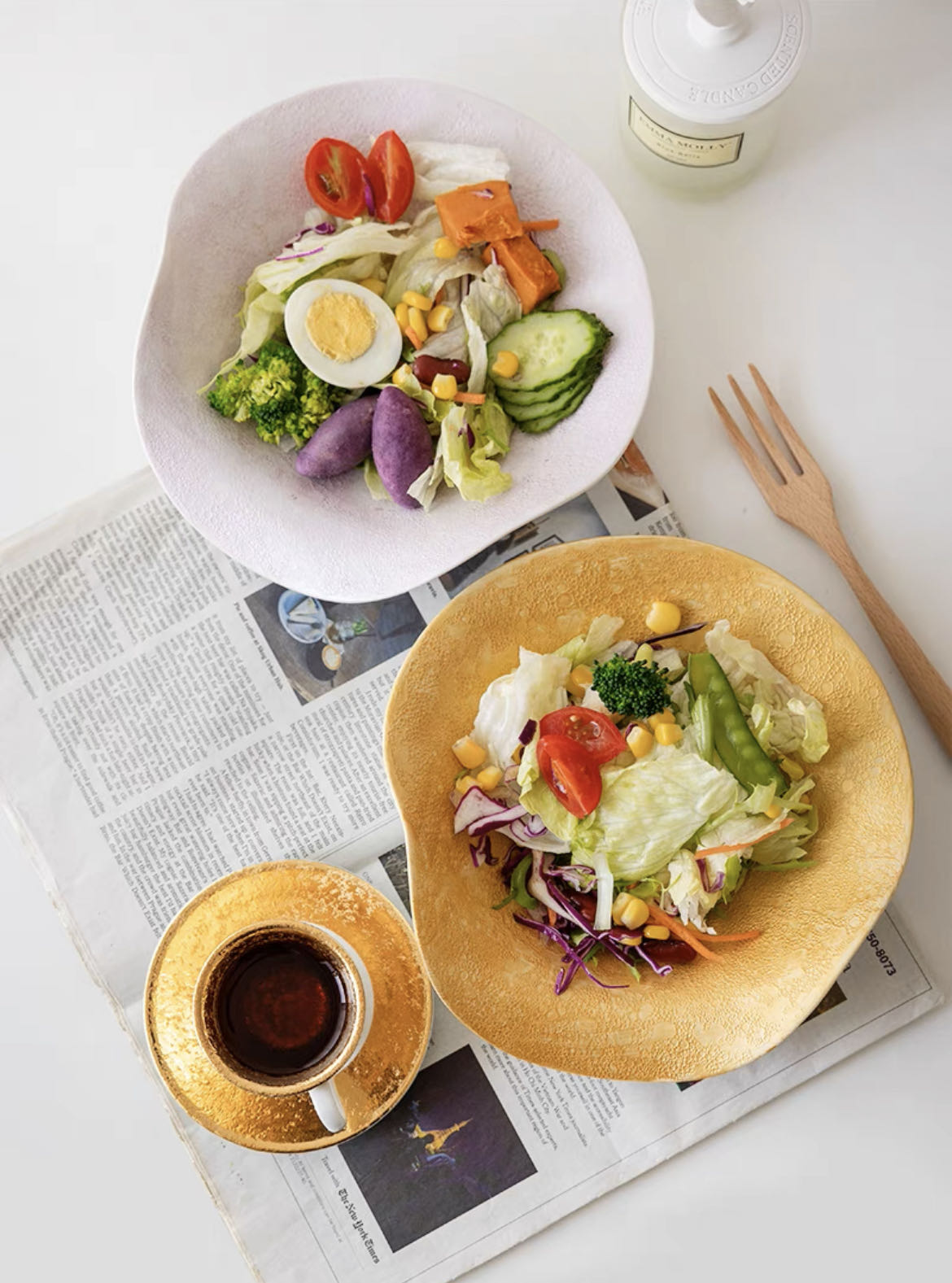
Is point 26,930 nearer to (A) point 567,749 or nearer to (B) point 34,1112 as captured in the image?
(B) point 34,1112

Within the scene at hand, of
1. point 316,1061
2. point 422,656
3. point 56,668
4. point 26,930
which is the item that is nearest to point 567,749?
point 422,656

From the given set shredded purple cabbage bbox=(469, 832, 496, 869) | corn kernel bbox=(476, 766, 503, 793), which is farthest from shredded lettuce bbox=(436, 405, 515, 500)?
shredded purple cabbage bbox=(469, 832, 496, 869)

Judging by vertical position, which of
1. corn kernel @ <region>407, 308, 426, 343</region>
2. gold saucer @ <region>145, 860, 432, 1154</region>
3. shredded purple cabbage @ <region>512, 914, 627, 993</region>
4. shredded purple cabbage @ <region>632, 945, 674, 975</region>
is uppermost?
corn kernel @ <region>407, 308, 426, 343</region>

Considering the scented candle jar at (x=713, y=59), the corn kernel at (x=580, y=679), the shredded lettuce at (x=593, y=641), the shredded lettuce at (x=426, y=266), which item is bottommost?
the corn kernel at (x=580, y=679)

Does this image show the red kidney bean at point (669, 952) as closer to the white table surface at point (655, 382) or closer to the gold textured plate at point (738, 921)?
the gold textured plate at point (738, 921)

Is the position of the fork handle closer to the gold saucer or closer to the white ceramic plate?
the white ceramic plate

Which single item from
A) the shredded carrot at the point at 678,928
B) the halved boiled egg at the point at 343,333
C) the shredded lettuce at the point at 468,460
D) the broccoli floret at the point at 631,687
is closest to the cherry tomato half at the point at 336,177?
the halved boiled egg at the point at 343,333
